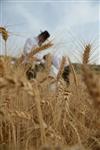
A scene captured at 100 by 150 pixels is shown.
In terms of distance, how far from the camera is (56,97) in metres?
2.47

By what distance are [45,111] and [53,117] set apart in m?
0.28

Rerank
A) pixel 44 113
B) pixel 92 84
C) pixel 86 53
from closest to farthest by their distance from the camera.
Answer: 1. pixel 92 84
2. pixel 44 113
3. pixel 86 53

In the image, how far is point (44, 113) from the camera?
2.36 meters

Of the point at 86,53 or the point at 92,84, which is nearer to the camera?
the point at 92,84

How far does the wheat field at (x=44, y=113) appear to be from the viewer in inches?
48.1

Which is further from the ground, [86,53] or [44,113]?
[86,53]

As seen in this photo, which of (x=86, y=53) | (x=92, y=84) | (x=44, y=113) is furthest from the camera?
(x=86, y=53)

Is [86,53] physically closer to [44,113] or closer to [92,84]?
[44,113]

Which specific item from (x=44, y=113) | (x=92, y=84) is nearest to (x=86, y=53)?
(x=44, y=113)

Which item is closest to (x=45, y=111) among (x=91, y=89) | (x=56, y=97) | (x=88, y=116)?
(x=56, y=97)

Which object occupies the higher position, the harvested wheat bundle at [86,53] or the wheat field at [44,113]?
the harvested wheat bundle at [86,53]

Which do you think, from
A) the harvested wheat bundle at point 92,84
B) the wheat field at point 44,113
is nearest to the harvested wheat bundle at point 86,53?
the wheat field at point 44,113

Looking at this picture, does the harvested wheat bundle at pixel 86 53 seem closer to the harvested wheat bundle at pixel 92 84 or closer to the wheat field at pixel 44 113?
the wheat field at pixel 44 113

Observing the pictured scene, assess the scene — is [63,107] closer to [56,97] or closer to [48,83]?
[56,97]
